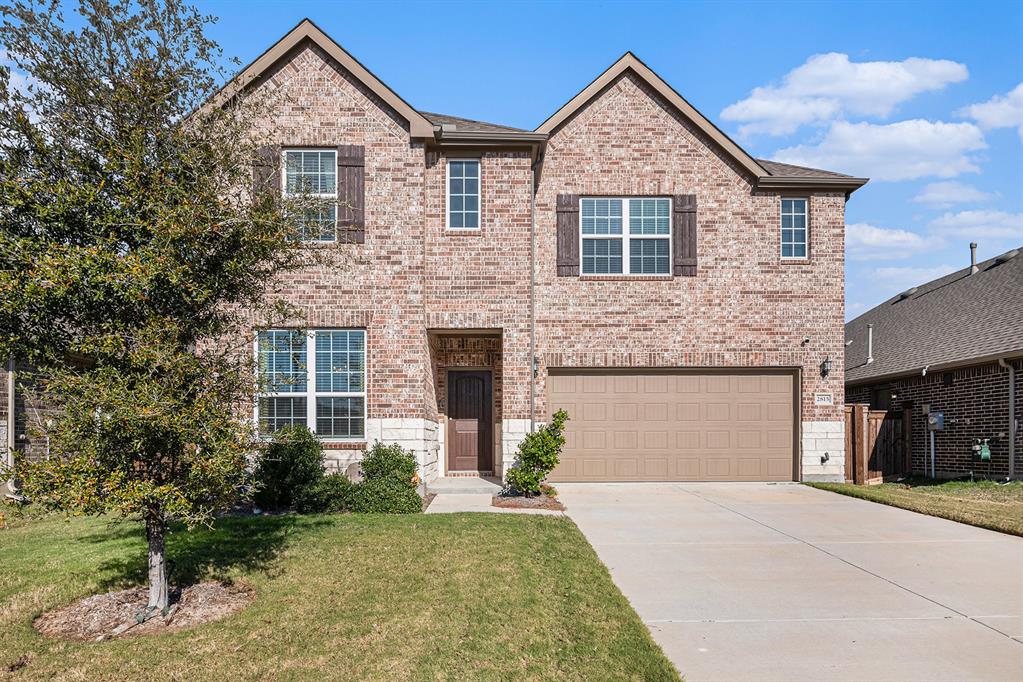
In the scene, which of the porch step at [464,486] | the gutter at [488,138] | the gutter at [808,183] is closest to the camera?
the porch step at [464,486]

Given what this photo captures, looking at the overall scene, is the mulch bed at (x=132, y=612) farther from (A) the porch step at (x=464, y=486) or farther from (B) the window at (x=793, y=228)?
(B) the window at (x=793, y=228)

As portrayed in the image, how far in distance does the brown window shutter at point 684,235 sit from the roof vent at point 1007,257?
10.8 meters

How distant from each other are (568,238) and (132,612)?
35.1 feet

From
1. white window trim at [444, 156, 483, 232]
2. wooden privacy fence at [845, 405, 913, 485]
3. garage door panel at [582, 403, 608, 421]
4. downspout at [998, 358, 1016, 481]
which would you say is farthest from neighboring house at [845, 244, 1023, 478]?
white window trim at [444, 156, 483, 232]

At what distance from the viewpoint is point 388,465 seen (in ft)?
40.1

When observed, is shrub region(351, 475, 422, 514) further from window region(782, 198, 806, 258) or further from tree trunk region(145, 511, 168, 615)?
window region(782, 198, 806, 258)

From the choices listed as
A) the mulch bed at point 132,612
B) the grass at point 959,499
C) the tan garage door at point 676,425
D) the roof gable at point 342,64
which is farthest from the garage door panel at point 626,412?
the mulch bed at point 132,612

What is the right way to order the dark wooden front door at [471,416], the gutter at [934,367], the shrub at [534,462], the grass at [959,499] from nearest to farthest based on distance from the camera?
the grass at [959,499] → the shrub at [534,462] → the gutter at [934,367] → the dark wooden front door at [471,416]

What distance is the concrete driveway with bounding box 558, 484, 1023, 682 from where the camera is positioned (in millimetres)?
5355

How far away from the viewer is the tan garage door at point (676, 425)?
15.6 metres

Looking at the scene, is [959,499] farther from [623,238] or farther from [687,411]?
[623,238]

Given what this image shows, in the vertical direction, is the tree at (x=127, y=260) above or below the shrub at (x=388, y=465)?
above

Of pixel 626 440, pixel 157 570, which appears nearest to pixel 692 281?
pixel 626 440

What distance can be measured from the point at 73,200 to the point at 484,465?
11.4 meters
